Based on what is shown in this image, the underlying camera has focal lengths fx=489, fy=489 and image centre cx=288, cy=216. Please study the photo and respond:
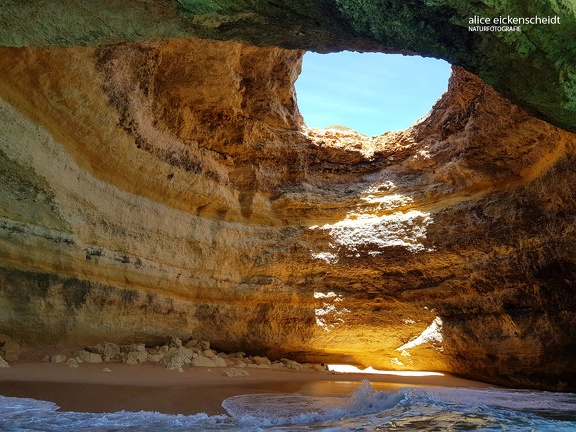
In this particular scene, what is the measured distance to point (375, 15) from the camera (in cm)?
395

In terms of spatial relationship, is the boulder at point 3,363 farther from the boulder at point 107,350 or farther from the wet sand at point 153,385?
the boulder at point 107,350

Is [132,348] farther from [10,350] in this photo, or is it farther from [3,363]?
[3,363]

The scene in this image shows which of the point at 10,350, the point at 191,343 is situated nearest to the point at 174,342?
the point at 191,343

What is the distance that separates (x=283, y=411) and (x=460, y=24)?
12.0 ft

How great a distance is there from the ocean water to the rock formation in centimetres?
245

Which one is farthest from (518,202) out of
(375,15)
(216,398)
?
(216,398)

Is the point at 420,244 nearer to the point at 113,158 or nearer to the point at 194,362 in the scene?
the point at 194,362

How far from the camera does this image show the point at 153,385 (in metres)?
5.48

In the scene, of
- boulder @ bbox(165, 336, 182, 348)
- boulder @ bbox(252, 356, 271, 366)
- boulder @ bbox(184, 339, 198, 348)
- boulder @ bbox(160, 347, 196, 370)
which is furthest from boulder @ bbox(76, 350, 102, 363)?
boulder @ bbox(252, 356, 271, 366)

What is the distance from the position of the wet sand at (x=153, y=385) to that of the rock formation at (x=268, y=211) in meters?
1.02

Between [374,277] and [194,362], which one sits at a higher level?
[374,277]

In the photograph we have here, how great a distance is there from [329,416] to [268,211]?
5314 mm

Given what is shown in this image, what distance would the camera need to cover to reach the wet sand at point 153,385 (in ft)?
14.8

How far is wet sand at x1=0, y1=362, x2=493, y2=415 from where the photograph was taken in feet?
14.8
